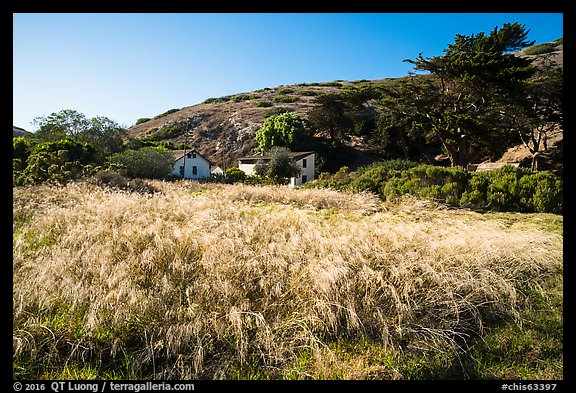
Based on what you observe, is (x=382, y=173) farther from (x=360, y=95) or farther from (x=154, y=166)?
(x=360, y=95)

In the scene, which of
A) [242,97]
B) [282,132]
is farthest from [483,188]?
[242,97]

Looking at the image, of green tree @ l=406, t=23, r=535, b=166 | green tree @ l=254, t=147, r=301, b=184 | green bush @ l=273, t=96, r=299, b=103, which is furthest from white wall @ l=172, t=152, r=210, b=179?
green bush @ l=273, t=96, r=299, b=103

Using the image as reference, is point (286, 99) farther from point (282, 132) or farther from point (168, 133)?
point (282, 132)

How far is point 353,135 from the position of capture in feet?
136

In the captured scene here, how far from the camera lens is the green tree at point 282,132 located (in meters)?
39.1

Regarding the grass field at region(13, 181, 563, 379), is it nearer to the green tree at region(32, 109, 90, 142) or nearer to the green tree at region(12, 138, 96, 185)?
the green tree at region(12, 138, 96, 185)

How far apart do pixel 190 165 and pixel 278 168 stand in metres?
13.6

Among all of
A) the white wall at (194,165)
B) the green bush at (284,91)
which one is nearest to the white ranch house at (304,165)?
the white wall at (194,165)

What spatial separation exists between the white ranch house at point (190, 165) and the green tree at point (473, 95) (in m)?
25.2

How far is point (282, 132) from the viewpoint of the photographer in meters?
39.5

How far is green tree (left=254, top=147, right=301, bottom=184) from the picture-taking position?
27.8m

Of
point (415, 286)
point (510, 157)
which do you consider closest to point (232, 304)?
point (415, 286)

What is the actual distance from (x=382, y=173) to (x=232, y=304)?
11296 millimetres

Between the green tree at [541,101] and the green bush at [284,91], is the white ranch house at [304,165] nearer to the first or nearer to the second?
the green tree at [541,101]
